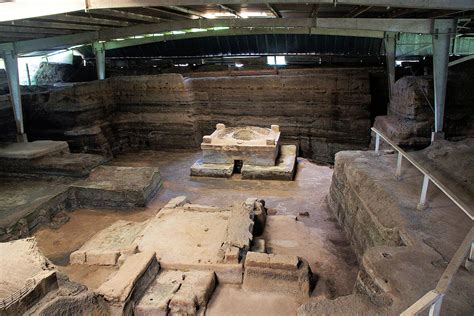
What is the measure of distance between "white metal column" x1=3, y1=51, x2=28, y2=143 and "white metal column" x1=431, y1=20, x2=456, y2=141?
445 inches

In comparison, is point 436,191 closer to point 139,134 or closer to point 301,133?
point 301,133

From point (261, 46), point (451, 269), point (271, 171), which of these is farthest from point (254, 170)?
point (261, 46)

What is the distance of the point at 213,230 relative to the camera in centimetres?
585

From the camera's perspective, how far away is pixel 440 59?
7969 mm

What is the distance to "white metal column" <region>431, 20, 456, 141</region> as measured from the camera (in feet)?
25.1

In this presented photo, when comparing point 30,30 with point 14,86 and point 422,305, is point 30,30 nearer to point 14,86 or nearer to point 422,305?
point 14,86

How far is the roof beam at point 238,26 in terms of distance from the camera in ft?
26.3

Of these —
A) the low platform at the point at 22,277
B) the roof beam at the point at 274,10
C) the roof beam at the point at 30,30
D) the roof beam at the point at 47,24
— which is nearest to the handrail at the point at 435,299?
the low platform at the point at 22,277

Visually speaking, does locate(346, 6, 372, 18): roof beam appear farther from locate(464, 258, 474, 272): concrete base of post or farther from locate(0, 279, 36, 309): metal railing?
locate(0, 279, 36, 309): metal railing

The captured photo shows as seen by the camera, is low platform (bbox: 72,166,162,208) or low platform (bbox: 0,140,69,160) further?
low platform (bbox: 0,140,69,160)

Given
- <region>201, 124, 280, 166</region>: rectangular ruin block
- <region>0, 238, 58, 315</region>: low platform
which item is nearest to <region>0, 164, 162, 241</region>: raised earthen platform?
<region>201, 124, 280, 166</region>: rectangular ruin block

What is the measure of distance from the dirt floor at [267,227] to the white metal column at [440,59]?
10.0 feet

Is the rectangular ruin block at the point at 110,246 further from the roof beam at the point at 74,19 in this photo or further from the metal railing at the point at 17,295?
the roof beam at the point at 74,19

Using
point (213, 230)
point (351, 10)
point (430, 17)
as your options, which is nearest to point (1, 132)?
point (213, 230)
